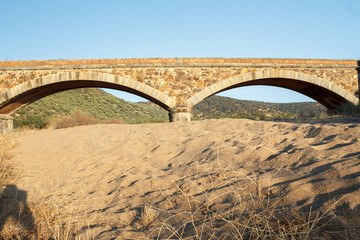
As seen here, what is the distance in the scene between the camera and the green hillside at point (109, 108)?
2558 cm

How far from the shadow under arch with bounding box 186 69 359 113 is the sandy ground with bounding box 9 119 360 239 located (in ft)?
22.7

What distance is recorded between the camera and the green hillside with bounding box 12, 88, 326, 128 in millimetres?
25578

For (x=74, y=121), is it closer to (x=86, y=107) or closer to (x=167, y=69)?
(x=167, y=69)

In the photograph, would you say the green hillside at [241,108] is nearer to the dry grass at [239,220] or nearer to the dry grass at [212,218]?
the dry grass at [212,218]

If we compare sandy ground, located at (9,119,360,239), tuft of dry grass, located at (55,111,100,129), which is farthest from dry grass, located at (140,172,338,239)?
tuft of dry grass, located at (55,111,100,129)

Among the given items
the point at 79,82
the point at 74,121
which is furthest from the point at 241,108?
the point at 79,82

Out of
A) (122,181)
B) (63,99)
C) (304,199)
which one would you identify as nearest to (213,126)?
(122,181)

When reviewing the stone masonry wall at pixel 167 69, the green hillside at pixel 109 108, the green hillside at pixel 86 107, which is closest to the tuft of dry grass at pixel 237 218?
the stone masonry wall at pixel 167 69

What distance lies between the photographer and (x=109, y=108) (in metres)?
31.9

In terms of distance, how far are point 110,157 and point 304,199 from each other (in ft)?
12.6

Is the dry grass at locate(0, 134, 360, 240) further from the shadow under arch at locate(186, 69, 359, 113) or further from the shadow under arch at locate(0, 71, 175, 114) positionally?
the shadow under arch at locate(186, 69, 359, 113)

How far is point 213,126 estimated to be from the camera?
6.57m

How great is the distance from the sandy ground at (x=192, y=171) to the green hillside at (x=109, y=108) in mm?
17618

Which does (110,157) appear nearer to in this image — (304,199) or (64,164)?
(64,164)
